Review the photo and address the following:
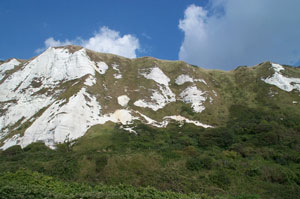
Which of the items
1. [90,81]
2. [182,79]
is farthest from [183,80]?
[90,81]

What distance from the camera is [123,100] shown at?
5897 cm

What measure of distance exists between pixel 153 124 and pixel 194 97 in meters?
18.3

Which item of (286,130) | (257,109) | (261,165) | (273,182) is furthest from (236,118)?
(273,182)

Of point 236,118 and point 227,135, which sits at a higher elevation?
point 236,118

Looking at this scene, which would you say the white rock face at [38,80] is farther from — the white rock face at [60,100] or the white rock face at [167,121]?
the white rock face at [167,121]

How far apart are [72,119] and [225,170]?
31171mm

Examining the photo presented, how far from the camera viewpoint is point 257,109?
56.8m

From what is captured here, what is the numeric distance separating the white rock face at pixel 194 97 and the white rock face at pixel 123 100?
54.3ft

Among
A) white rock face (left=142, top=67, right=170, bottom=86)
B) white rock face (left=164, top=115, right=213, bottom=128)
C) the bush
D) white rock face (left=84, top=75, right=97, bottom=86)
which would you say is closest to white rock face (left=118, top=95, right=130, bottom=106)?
white rock face (left=84, top=75, right=97, bottom=86)

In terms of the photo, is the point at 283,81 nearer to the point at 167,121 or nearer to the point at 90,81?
the point at 167,121

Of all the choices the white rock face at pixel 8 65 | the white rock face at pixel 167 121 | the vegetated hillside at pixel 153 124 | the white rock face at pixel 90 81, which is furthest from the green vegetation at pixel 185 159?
the white rock face at pixel 8 65

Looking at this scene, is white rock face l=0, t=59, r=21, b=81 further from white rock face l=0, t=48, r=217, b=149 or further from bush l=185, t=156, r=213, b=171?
bush l=185, t=156, r=213, b=171

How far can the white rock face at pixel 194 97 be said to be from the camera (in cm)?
6041

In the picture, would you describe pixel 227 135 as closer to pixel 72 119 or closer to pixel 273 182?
pixel 273 182
